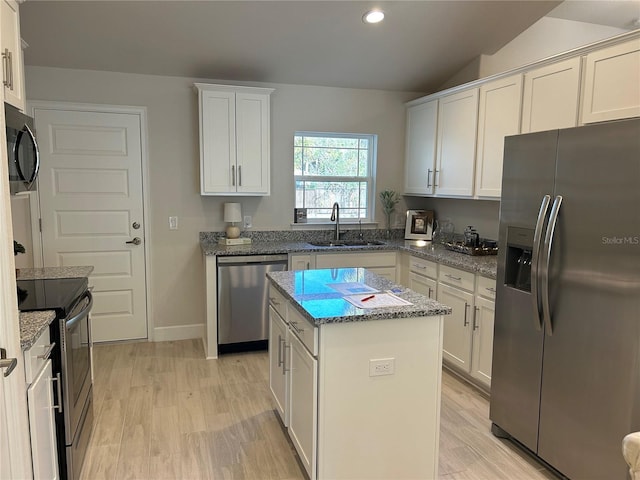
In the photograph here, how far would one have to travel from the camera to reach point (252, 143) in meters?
4.13

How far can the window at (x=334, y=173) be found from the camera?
4.69m

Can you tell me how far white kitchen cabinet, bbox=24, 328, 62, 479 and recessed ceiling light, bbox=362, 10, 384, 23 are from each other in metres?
2.94

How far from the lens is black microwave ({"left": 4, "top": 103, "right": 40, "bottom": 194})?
6.01 feet

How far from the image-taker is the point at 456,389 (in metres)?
3.40

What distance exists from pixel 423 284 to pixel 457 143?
1.27m

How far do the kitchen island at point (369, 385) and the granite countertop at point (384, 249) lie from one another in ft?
4.22

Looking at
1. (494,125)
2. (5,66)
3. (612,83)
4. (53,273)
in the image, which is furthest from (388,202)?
(5,66)

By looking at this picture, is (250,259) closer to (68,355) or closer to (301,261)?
(301,261)

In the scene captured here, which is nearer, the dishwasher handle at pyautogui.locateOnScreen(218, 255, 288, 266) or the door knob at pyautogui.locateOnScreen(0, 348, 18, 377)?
the door knob at pyautogui.locateOnScreen(0, 348, 18, 377)

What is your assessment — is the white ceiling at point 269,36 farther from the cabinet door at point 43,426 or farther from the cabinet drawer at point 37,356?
the cabinet door at point 43,426

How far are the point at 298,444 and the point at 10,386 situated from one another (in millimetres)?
1361

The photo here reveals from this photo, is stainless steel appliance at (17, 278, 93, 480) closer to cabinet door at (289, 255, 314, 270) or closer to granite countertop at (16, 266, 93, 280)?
granite countertop at (16, 266, 93, 280)

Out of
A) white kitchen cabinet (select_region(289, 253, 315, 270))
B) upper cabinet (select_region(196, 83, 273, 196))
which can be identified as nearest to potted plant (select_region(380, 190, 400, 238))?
white kitchen cabinet (select_region(289, 253, 315, 270))

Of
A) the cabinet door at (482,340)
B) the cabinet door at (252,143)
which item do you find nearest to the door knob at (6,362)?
the cabinet door at (482,340)
